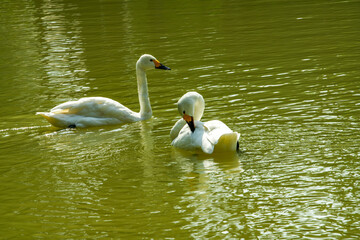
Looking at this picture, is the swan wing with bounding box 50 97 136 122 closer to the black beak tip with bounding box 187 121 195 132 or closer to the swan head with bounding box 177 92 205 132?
the swan head with bounding box 177 92 205 132

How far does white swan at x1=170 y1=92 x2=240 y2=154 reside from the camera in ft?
28.6

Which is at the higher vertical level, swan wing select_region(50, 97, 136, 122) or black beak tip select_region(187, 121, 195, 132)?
black beak tip select_region(187, 121, 195, 132)

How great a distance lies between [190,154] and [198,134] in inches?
14.2

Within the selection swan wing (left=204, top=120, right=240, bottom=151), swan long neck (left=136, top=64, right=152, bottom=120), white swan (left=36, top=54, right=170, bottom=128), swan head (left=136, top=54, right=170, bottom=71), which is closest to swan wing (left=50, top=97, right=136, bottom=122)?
white swan (left=36, top=54, right=170, bottom=128)

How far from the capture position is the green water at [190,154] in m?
6.75

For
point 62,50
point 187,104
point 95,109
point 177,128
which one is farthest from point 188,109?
point 62,50

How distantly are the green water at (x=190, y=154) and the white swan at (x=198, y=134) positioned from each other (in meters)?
0.18

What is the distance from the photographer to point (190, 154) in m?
9.26

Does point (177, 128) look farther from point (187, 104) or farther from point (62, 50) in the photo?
point (62, 50)

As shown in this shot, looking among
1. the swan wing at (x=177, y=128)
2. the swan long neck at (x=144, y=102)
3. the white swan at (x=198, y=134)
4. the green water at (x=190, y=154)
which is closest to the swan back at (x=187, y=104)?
the white swan at (x=198, y=134)

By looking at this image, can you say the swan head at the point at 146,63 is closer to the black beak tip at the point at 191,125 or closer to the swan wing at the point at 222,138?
the black beak tip at the point at 191,125

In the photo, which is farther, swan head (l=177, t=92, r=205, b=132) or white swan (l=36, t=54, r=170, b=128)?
white swan (l=36, t=54, r=170, b=128)

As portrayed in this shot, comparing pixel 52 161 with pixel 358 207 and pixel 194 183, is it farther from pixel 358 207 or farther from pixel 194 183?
pixel 358 207

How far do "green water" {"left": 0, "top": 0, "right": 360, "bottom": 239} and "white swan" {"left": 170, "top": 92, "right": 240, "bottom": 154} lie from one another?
7.2 inches
